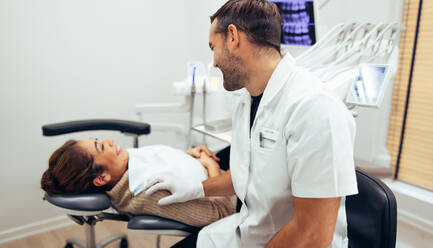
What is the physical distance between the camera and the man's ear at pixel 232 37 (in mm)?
782

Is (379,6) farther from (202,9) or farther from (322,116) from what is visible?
(202,9)

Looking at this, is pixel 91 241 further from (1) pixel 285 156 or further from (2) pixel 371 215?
(2) pixel 371 215

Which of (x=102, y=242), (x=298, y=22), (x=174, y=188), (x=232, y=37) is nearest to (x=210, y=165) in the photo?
(x=174, y=188)

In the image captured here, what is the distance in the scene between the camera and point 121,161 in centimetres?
116

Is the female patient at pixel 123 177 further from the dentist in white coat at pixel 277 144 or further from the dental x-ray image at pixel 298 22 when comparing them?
the dental x-ray image at pixel 298 22

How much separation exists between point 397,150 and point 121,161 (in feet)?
4.48

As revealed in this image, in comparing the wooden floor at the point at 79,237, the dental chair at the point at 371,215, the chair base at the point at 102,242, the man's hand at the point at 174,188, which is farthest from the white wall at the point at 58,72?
the dental chair at the point at 371,215

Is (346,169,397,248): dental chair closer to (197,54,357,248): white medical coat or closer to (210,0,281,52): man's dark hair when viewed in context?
(197,54,357,248): white medical coat

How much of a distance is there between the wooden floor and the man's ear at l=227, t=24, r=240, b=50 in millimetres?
1429


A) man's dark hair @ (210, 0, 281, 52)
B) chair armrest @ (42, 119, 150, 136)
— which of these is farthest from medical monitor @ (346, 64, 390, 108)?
chair armrest @ (42, 119, 150, 136)

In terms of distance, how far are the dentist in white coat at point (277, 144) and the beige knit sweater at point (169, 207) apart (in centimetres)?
5

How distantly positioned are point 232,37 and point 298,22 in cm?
76

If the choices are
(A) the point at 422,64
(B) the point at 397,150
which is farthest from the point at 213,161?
(A) the point at 422,64

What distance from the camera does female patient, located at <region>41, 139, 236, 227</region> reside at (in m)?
1.01
